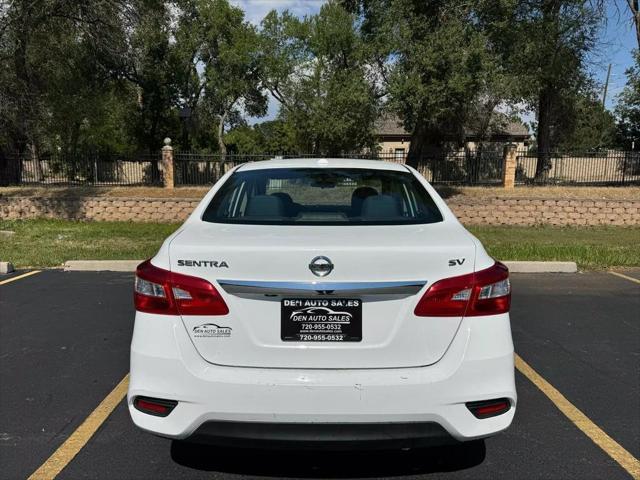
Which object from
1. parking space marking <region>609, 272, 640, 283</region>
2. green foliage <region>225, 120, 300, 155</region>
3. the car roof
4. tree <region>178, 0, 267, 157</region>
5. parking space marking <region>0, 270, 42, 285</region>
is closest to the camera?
the car roof

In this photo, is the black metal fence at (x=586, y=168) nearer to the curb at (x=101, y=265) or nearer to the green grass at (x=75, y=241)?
the green grass at (x=75, y=241)

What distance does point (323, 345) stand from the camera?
2.38m

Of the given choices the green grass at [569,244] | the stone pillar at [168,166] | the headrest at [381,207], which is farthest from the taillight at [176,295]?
the stone pillar at [168,166]

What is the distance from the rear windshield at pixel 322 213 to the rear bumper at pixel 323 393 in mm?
822

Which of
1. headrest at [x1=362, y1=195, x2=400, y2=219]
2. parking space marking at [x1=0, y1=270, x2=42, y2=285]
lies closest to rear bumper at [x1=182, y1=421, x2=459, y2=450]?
headrest at [x1=362, y1=195, x2=400, y2=219]

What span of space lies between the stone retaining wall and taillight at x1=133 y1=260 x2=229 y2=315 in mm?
14008

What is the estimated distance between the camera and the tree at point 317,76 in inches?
1013

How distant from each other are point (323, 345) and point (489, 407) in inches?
31.7

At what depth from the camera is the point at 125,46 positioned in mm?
17391

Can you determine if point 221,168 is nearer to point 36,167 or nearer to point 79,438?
point 36,167

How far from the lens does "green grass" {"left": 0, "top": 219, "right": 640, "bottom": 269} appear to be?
956 centimetres

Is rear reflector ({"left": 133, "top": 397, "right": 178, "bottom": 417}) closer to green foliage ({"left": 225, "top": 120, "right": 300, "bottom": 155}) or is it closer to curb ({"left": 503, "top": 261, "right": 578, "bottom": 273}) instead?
curb ({"left": 503, "top": 261, "right": 578, "bottom": 273})

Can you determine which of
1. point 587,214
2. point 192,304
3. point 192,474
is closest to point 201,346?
point 192,304

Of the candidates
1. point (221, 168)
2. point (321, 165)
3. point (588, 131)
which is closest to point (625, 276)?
point (321, 165)
